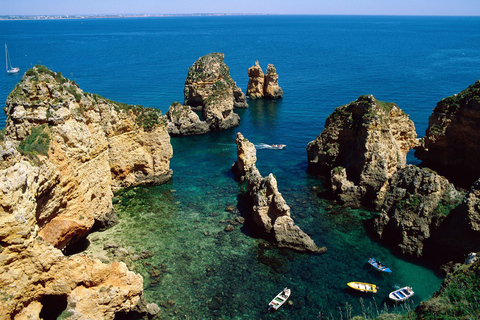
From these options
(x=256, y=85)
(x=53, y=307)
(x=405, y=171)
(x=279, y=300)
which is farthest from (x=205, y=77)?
(x=53, y=307)

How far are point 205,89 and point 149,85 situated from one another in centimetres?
3074

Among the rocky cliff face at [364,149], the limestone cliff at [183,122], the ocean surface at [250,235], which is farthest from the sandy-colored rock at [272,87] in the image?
the rocky cliff face at [364,149]

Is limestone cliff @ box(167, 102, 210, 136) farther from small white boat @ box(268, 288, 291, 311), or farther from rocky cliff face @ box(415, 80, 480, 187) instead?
small white boat @ box(268, 288, 291, 311)

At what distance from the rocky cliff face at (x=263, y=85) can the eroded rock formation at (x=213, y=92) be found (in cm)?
946

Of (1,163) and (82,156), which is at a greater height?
(1,163)

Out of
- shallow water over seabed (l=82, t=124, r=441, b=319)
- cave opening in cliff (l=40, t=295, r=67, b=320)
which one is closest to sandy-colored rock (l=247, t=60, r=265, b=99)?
shallow water over seabed (l=82, t=124, r=441, b=319)

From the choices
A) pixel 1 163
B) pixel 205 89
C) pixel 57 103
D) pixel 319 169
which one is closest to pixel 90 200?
pixel 57 103

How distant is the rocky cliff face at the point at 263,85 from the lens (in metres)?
88.9

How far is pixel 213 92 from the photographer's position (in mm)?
69125

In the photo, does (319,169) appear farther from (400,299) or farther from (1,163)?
(1,163)

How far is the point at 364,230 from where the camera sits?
117 feet

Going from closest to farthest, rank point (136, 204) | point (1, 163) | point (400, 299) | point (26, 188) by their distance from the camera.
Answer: point (1, 163) → point (26, 188) → point (400, 299) → point (136, 204)

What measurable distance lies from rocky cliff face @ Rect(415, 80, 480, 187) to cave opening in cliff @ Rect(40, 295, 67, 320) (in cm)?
4203

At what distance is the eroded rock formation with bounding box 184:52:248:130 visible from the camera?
6775 centimetres
